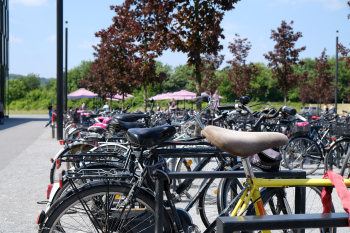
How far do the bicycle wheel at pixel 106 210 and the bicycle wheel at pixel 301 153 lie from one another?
5246 millimetres

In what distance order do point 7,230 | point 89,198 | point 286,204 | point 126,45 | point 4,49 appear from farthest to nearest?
point 4,49, point 126,45, point 7,230, point 286,204, point 89,198

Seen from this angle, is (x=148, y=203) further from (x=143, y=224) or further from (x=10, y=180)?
(x=10, y=180)

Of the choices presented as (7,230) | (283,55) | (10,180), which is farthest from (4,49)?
(7,230)

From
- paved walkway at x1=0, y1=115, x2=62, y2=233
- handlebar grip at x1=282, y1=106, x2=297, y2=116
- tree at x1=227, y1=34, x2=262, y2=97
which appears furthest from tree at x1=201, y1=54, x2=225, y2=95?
handlebar grip at x1=282, y1=106, x2=297, y2=116

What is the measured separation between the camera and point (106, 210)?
2.48 m

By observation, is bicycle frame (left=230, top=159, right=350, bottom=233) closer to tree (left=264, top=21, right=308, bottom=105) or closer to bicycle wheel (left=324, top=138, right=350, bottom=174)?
bicycle wheel (left=324, top=138, right=350, bottom=174)

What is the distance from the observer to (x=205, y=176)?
2129 millimetres

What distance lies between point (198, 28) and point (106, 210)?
947 cm

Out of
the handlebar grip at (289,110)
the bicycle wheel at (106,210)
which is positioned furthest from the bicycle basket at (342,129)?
the bicycle wheel at (106,210)

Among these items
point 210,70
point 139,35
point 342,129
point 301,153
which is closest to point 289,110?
point 342,129

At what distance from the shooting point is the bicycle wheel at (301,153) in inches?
286

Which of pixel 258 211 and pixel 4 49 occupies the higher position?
pixel 4 49

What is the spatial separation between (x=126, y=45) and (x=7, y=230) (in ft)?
52.3

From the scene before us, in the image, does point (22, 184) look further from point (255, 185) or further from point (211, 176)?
point (255, 185)
